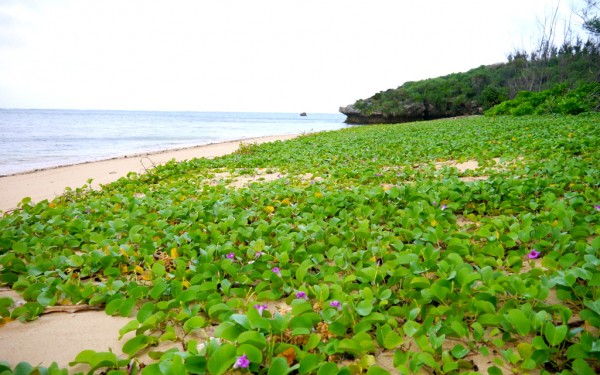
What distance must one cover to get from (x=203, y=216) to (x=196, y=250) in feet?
2.27

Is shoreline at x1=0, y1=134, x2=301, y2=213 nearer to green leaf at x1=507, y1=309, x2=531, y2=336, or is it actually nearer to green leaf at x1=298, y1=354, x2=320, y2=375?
green leaf at x1=298, y1=354, x2=320, y2=375

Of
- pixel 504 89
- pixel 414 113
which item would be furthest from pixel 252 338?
pixel 414 113

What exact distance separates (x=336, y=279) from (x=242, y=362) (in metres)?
0.73

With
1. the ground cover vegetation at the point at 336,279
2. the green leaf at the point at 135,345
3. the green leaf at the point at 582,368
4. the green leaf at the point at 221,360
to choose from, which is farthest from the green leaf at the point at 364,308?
the green leaf at the point at 135,345

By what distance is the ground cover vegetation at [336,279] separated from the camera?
121cm

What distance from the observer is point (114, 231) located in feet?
8.85

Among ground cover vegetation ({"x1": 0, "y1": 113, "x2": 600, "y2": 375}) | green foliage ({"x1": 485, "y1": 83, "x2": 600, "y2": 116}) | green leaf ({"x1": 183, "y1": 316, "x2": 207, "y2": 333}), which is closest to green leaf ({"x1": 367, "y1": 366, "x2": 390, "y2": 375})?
ground cover vegetation ({"x1": 0, "y1": 113, "x2": 600, "y2": 375})

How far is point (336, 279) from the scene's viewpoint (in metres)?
1.73

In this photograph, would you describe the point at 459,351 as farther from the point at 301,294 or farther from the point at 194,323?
the point at 194,323

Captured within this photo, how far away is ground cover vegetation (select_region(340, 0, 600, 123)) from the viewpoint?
85.1 feet

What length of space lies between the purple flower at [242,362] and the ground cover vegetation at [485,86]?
74.9 feet

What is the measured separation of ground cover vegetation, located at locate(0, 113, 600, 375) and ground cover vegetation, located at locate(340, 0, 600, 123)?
20909mm

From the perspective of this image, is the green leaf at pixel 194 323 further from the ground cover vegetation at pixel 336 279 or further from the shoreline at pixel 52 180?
the shoreline at pixel 52 180

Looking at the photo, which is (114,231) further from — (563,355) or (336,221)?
(563,355)
